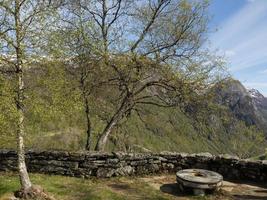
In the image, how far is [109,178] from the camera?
19.4 metres

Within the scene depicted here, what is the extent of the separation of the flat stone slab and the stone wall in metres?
3.06

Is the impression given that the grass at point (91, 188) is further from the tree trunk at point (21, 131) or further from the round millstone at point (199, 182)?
the tree trunk at point (21, 131)

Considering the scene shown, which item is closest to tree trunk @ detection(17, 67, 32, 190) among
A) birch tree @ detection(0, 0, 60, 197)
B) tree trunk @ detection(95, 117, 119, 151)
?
birch tree @ detection(0, 0, 60, 197)

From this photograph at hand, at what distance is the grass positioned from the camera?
1573 centimetres

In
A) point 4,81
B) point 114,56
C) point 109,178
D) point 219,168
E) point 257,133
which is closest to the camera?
point 4,81

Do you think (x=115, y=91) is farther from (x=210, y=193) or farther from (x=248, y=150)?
(x=248, y=150)

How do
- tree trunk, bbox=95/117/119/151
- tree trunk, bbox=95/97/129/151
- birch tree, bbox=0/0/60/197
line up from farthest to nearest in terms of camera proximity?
tree trunk, bbox=95/97/129/151
tree trunk, bbox=95/117/119/151
birch tree, bbox=0/0/60/197

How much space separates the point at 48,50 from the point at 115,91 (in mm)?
11424

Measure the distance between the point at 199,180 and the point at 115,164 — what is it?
4882 mm

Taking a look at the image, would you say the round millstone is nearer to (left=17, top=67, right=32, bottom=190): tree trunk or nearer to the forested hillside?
the forested hillside

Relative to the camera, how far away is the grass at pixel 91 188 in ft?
51.6

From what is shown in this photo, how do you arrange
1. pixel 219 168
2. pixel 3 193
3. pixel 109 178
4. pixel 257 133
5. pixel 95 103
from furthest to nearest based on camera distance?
pixel 257 133 → pixel 95 103 → pixel 219 168 → pixel 109 178 → pixel 3 193

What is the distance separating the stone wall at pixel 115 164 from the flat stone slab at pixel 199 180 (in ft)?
10.0

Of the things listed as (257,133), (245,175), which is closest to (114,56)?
(245,175)
